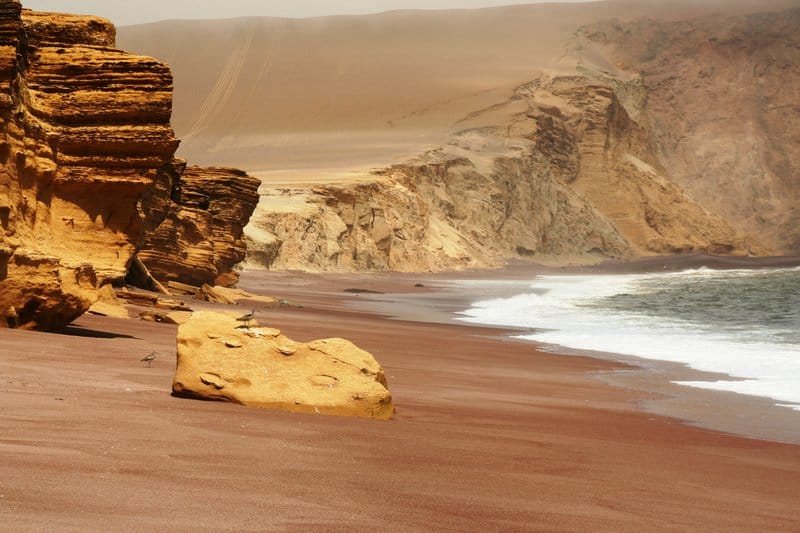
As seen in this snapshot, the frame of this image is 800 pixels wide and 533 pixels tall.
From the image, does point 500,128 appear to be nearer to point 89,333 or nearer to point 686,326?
point 686,326

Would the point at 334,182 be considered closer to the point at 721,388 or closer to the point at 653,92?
the point at 721,388

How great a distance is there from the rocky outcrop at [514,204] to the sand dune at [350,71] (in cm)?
565

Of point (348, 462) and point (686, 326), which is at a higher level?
point (348, 462)

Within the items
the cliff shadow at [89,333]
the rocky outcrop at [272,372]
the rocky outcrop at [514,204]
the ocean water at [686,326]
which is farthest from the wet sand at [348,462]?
the rocky outcrop at [514,204]

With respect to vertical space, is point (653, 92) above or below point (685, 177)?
above

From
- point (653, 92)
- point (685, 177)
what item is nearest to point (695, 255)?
point (685, 177)

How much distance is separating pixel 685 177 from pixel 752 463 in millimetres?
151767

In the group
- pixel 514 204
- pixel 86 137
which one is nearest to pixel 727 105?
pixel 514 204

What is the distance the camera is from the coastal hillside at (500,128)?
68.1 meters

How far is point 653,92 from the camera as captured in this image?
165375mm

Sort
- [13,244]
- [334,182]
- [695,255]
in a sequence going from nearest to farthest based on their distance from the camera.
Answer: [13,244] → [334,182] → [695,255]

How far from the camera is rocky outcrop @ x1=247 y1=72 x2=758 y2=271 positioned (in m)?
57.8

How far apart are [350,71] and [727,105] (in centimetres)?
5318

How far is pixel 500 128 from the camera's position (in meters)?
98.2
